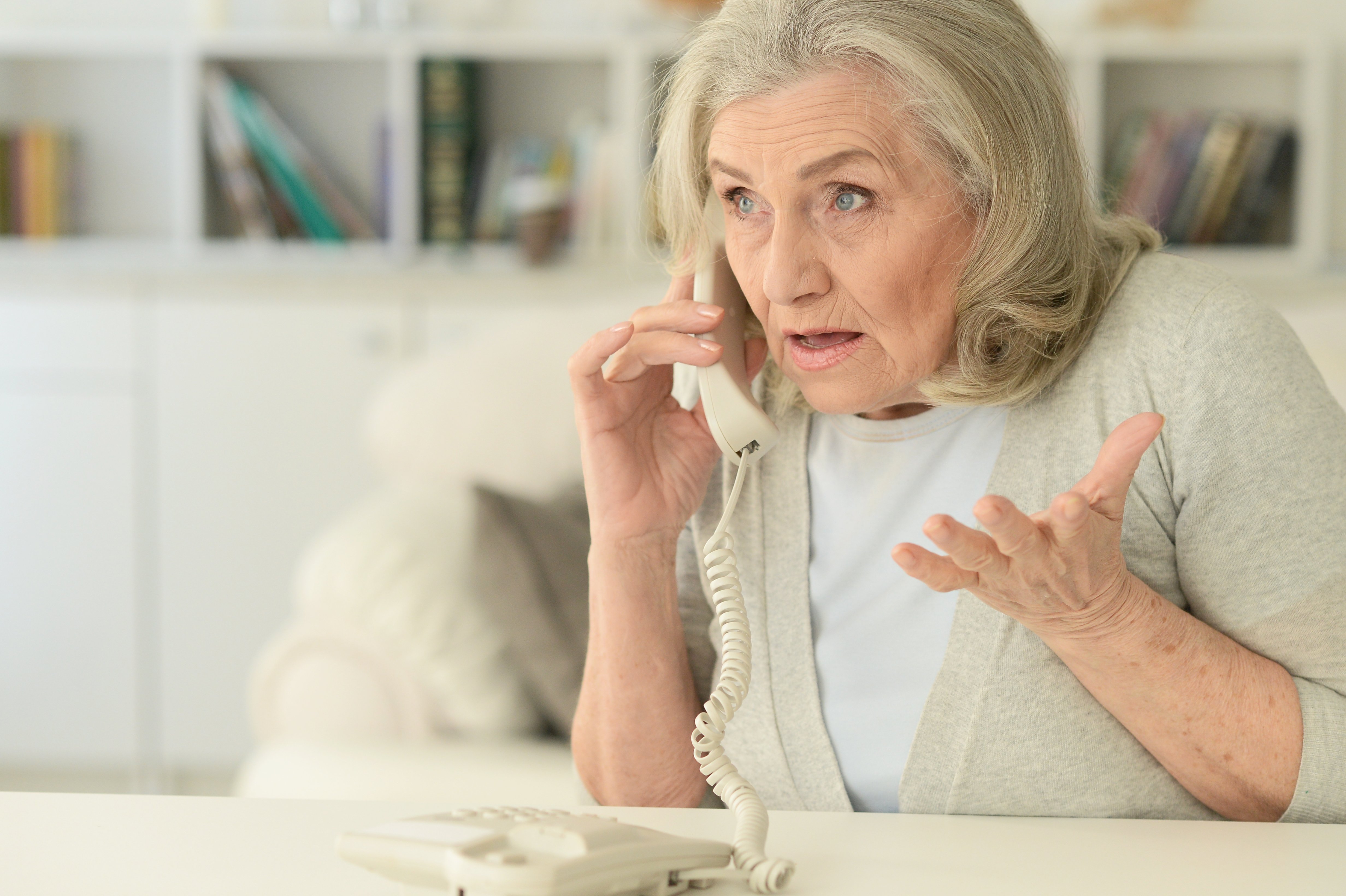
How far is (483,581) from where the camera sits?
5.65 feet

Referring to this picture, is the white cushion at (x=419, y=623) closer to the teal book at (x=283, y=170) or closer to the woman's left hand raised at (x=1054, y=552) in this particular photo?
the woman's left hand raised at (x=1054, y=552)


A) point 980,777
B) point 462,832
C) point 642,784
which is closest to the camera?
point 462,832

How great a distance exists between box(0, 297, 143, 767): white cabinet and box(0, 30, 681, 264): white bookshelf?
21 centimetres

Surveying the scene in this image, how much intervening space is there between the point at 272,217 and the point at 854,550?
223 centimetres

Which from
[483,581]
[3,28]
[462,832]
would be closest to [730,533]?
[462,832]

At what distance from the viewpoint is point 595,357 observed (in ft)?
3.16

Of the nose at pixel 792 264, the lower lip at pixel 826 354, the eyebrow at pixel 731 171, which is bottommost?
the lower lip at pixel 826 354

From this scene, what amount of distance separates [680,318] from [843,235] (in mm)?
143

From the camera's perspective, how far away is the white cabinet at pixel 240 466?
2814 mm

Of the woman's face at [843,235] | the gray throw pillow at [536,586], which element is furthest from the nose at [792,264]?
the gray throw pillow at [536,586]

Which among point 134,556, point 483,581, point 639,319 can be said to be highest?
point 639,319

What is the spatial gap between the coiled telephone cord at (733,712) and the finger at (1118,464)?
0.85 ft

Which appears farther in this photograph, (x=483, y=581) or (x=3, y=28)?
(x=3, y=28)

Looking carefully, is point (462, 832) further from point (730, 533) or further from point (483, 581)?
point (483, 581)
